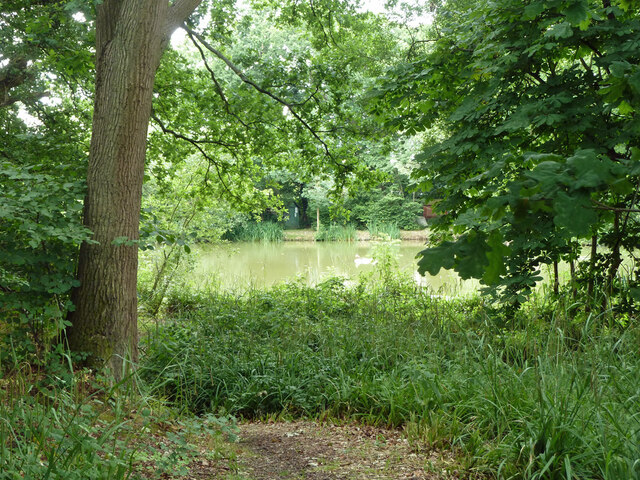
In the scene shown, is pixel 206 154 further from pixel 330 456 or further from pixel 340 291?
pixel 330 456

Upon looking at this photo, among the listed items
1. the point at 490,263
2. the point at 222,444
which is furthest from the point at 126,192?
the point at 490,263

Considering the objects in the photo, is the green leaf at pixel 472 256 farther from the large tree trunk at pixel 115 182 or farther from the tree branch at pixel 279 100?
the tree branch at pixel 279 100

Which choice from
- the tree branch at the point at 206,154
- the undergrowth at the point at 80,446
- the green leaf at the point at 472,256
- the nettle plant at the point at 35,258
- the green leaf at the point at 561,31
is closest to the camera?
the green leaf at the point at 472,256

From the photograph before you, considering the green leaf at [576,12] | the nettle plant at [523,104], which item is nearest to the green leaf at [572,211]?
the nettle plant at [523,104]

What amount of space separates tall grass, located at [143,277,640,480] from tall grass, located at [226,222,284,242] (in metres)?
16.7

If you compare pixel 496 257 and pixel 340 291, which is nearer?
pixel 496 257

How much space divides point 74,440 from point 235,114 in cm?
587

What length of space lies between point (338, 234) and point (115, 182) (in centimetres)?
1987

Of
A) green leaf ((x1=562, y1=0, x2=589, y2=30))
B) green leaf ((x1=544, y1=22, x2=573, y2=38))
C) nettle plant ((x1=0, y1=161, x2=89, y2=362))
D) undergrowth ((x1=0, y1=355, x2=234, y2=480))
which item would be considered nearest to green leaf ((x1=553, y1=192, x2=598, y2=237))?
undergrowth ((x1=0, y1=355, x2=234, y2=480))

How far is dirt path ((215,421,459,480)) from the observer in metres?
2.63

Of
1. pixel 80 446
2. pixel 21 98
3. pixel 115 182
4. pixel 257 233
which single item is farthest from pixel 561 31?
pixel 257 233

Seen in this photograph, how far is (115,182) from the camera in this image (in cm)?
376

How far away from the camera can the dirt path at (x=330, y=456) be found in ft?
8.63

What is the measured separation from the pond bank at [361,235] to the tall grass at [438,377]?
1757 cm
